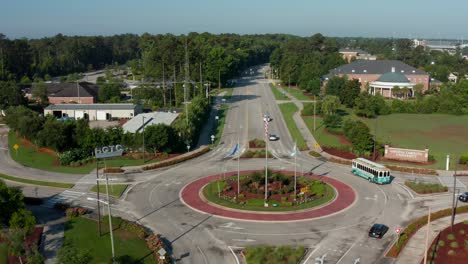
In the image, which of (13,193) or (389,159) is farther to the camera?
(389,159)

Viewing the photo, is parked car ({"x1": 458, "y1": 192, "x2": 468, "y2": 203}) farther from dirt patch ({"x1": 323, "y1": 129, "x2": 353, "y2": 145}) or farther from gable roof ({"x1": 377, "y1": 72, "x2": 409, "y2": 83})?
gable roof ({"x1": 377, "y1": 72, "x2": 409, "y2": 83})

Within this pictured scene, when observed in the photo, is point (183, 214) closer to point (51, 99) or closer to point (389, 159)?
→ point (389, 159)

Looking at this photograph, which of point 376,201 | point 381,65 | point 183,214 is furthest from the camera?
point 381,65

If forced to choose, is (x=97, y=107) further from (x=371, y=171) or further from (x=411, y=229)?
(x=411, y=229)

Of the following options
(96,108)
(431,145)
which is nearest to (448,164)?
(431,145)

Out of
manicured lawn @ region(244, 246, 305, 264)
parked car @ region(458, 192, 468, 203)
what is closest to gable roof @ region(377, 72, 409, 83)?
parked car @ region(458, 192, 468, 203)
